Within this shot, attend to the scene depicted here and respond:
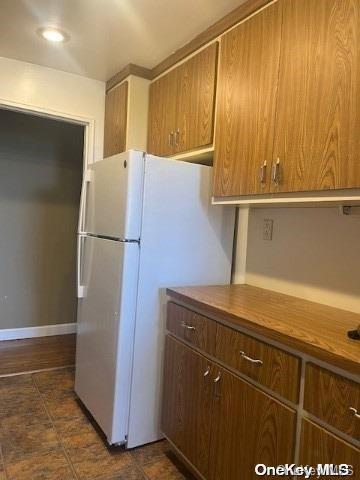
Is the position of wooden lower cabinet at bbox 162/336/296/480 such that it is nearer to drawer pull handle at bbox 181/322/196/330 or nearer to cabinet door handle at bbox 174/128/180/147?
drawer pull handle at bbox 181/322/196/330

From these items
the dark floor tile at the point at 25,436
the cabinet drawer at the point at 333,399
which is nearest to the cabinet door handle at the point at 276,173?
the cabinet drawer at the point at 333,399

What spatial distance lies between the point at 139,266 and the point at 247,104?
3.13 ft

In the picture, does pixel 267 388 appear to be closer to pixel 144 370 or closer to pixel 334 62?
pixel 144 370

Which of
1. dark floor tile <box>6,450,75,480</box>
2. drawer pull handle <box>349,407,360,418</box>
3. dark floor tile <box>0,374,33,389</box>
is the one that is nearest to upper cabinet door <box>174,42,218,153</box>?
drawer pull handle <box>349,407,360,418</box>

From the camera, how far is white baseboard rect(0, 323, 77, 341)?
359cm

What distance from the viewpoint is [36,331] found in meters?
3.72

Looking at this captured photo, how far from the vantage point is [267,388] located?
1.31 m

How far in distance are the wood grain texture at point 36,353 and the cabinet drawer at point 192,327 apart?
5.36ft

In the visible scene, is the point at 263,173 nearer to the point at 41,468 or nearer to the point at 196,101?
the point at 196,101

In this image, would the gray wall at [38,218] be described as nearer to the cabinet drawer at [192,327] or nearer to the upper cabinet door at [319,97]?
the cabinet drawer at [192,327]

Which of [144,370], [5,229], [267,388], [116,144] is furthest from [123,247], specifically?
[5,229]

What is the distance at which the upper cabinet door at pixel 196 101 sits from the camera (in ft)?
6.68

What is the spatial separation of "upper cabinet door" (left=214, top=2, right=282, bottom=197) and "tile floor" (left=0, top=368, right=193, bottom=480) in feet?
4.63

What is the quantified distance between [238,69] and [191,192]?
25.9 inches
